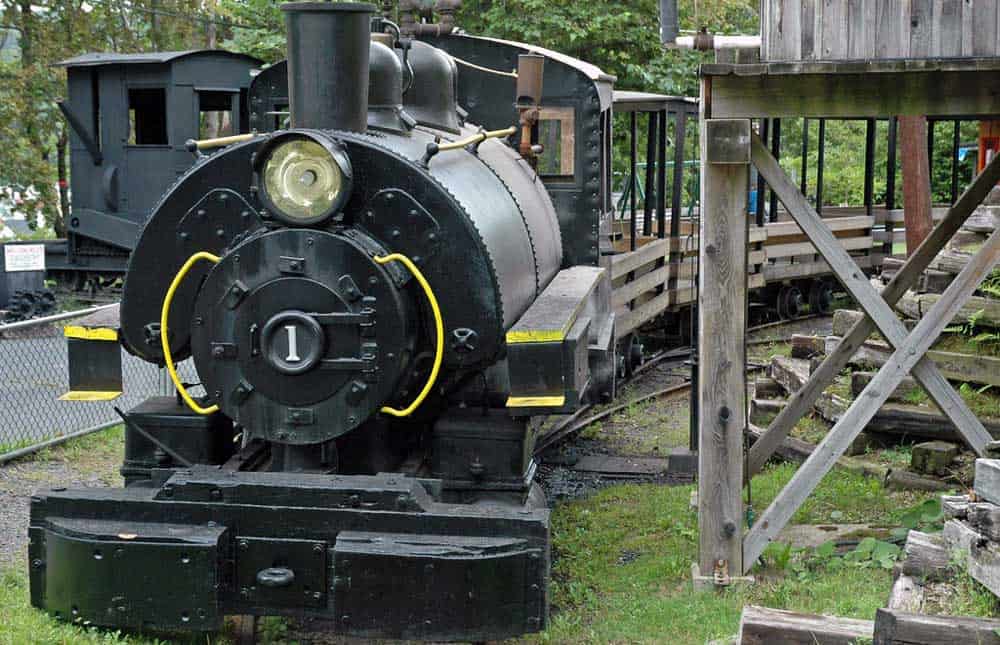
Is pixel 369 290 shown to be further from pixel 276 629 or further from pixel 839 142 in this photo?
pixel 839 142

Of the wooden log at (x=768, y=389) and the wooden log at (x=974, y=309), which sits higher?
the wooden log at (x=974, y=309)

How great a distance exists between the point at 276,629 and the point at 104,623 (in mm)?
1001

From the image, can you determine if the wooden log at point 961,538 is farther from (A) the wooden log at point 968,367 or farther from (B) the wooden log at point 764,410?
(B) the wooden log at point 764,410

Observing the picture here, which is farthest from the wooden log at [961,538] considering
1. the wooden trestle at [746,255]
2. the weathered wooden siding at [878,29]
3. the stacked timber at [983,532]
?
the weathered wooden siding at [878,29]

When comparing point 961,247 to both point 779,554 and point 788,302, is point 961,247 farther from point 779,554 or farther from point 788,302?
point 788,302

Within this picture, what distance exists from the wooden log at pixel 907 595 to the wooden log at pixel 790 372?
3771 millimetres

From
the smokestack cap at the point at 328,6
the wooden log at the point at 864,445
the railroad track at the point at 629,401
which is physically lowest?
the railroad track at the point at 629,401

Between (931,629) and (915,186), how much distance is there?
690 cm

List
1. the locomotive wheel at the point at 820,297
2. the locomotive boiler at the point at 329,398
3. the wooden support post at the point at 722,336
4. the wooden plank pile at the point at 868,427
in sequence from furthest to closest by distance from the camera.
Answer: the locomotive wheel at the point at 820,297
the wooden plank pile at the point at 868,427
the wooden support post at the point at 722,336
the locomotive boiler at the point at 329,398

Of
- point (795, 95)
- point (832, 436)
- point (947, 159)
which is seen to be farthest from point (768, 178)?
point (947, 159)

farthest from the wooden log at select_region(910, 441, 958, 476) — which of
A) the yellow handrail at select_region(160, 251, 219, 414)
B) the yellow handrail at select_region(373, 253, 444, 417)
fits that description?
the yellow handrail at select_region(160, 251, 219, 414)

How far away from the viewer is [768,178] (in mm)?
6457

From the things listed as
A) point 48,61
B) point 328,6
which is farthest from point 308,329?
point 48,61

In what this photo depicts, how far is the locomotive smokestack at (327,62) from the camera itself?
5.70 m
